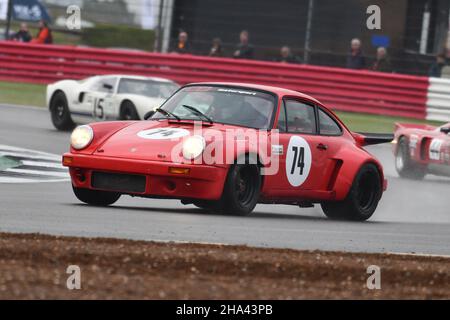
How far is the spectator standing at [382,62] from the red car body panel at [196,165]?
1166 centimetres

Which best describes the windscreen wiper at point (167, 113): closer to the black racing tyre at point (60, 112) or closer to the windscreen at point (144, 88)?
the windscreen at point (144, 88)

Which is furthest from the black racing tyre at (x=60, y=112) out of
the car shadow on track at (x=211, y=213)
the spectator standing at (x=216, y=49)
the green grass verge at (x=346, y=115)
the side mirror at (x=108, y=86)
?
the car shadow on track at (x=211, y=213)

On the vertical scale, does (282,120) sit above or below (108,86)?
above

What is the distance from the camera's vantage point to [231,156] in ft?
30.3

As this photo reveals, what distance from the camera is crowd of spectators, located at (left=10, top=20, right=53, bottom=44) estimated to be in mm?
24453

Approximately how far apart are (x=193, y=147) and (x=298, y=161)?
1215 mm

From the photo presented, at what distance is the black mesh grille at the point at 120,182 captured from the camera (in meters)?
9.21

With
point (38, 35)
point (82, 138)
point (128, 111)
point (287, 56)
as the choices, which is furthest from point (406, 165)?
point (38, 35)

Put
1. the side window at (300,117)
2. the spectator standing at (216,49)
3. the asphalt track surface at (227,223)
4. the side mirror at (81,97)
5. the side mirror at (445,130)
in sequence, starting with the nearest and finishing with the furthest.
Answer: the asphalt track surface at (227,223) < the side window at (300,117) < the side mirror at (445,130) < the side mirror at (81,97) < the spectator standing at (216,49)

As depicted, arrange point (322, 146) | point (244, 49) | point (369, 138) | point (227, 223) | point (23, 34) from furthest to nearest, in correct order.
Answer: point (23, 34) → point (244, 49) → point (369, 138) → point (322, 146) → point (227, 223)

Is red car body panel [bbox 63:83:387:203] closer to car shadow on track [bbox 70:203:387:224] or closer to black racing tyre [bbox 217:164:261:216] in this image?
black racing tyre [bbox 217:164:261:216]

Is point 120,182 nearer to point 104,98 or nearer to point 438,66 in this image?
point 104,98
